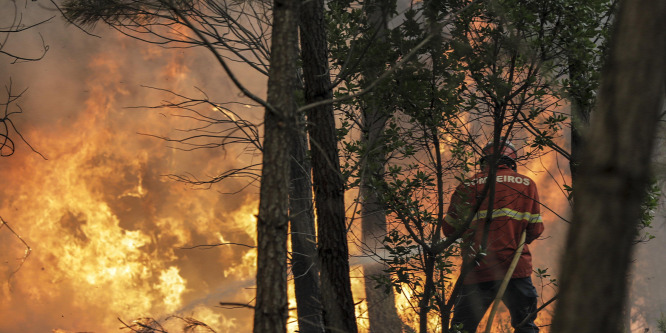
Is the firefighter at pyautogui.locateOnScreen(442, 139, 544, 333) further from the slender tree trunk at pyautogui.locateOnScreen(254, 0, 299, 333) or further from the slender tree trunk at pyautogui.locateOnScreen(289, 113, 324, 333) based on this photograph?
the slender tree trunk at pyautogui.locateOnScreen(254, 0, 299, 333)

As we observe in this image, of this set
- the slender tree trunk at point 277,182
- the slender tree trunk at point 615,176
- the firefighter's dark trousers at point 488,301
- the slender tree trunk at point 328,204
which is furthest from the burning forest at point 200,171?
the slender tree trunk at point 615,176

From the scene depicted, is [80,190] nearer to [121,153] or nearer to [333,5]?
[121,153]

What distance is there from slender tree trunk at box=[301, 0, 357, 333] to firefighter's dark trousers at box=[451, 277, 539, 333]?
1993 mm

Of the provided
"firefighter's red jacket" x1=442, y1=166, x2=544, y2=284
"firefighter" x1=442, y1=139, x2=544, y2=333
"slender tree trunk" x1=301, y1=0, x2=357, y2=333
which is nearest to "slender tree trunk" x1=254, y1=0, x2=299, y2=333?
"slender tree trunk" x1=301, y1=0, x2=357, y2=333

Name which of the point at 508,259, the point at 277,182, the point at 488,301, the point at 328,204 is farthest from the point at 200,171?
the point at 277,182

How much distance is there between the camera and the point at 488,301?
18.2ft

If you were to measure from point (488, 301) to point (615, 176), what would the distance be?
13.9 ft

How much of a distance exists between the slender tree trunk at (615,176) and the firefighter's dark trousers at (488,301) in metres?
3.91

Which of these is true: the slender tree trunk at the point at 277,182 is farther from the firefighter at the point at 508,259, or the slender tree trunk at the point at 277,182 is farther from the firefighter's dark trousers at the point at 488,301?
the firefighter's dark trousers at the point at 488,301

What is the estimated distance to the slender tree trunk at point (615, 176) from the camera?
158 cm

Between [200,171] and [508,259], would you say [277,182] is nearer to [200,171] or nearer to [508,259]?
[508,259]

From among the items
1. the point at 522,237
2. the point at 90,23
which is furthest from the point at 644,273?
the point at 90,23

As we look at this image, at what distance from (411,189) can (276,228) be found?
7.30ft

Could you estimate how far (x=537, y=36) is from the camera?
4.47 metres
